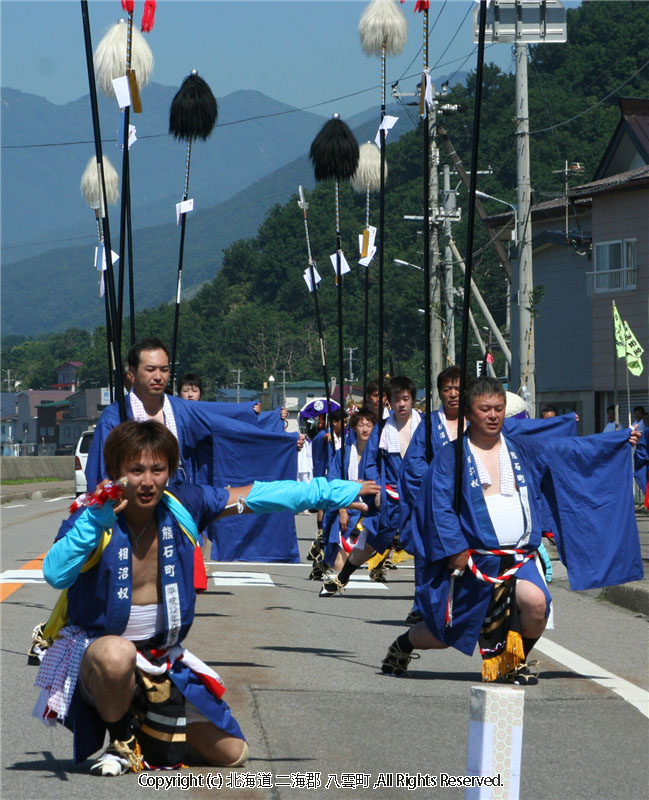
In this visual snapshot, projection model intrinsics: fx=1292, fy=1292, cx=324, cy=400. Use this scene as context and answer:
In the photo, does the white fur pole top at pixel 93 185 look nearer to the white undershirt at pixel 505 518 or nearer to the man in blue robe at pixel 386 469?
the man in blue robe at pixel 386 469

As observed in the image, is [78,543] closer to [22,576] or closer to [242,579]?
[22,576]

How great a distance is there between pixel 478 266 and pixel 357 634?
212ft

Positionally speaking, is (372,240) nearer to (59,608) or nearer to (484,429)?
(484,429)

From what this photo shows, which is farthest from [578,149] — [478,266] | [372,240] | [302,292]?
[372,240]

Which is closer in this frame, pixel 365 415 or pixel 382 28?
pixel 382 28

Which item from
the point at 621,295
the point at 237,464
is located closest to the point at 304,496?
the point at 237,464

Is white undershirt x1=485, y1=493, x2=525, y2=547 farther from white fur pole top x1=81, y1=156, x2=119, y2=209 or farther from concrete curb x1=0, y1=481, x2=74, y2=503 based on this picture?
concrete curb x1=0, y1=481, x2=74, y2=503

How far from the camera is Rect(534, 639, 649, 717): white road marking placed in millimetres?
6629

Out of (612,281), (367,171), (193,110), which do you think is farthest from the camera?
(612,281)

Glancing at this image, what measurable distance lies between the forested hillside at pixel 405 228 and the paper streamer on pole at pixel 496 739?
4853 cm

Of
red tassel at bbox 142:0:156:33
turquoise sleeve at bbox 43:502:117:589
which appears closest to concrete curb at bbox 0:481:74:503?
red tassel at bbox 142:0:156:33

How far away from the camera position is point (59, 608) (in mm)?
4973

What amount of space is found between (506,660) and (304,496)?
2.05 m

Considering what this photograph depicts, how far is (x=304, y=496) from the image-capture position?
5.34 metres
